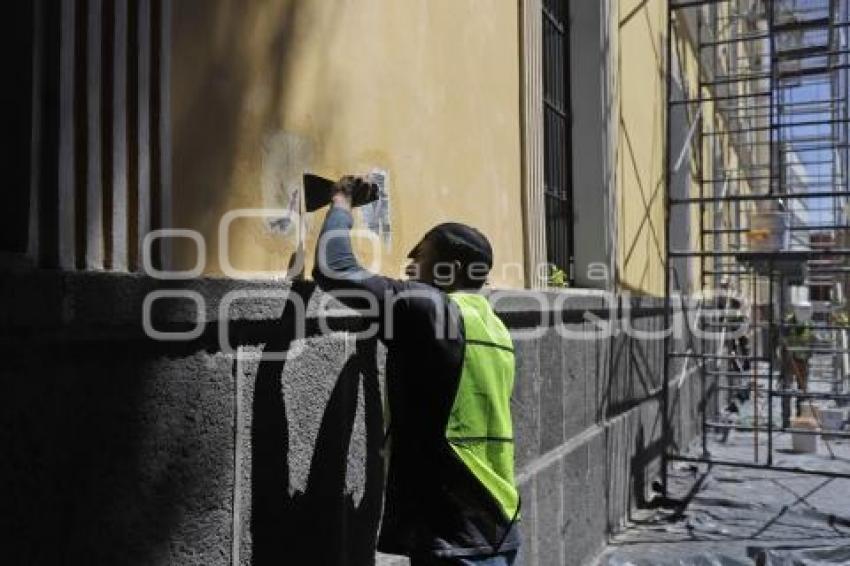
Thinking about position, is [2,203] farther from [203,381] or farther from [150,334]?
[203,381]

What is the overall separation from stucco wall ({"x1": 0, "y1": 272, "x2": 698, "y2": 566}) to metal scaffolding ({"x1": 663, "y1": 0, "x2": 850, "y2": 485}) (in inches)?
201

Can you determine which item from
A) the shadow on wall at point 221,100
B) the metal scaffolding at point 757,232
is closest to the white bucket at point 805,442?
the metal scaffolding at point 757,232

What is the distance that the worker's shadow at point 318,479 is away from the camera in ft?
8.99

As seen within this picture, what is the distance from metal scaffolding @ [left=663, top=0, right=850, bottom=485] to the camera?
8.32 metres

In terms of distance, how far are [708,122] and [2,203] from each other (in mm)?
12951

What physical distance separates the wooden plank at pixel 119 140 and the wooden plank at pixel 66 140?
5.9 inches

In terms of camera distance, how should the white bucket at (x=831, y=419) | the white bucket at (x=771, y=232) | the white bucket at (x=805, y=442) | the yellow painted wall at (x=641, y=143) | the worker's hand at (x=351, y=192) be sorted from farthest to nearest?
1. the white bucket at (x=831, y=419)
2. the white bucket at (x=805, y=442)
3. the white bucket at (x=771, y=232)
4. the yellow painted wall at (x=641, y=143)
5. the worker's hand at (x=351, y=192)

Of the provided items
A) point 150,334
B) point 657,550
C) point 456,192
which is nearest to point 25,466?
point 150,334

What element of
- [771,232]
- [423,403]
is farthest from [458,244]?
[771,232]

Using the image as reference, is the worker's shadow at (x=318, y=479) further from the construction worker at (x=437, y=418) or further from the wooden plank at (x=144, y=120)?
the wooden plank at (x=144, y=120)

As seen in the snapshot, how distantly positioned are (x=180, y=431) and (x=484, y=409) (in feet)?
3.16

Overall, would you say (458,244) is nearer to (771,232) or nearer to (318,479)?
(318,479)

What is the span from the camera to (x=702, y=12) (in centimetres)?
1217

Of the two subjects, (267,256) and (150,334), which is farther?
(267,256)
